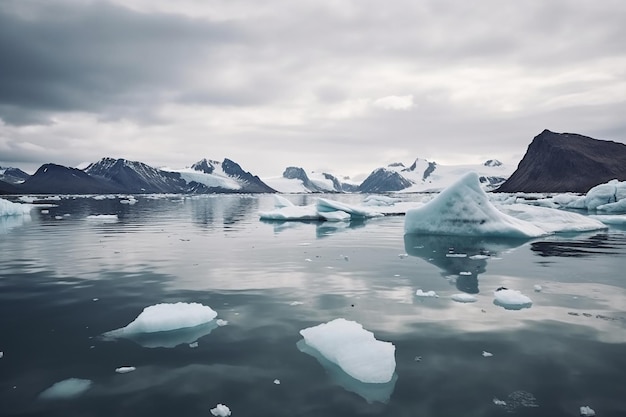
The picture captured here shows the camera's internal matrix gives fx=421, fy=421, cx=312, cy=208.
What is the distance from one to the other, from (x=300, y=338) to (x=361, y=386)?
1.74 meters

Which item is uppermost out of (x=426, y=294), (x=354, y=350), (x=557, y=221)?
(x=557, y=221)

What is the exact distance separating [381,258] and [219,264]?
544 cm

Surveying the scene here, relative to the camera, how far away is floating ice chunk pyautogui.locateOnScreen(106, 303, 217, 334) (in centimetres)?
684

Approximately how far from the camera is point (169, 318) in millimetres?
6973

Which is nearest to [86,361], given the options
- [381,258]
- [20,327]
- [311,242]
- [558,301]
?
[20,327]

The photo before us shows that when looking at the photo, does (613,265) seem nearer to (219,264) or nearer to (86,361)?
(219,264)

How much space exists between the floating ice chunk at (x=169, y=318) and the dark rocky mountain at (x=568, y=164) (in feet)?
590

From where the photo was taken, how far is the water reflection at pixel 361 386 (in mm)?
4758

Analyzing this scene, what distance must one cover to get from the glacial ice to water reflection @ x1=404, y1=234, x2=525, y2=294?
5.83m

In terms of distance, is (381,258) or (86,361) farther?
(381,258)

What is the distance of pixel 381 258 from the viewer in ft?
47.5

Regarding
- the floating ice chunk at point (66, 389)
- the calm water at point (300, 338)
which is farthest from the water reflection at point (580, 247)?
the floating ice chunk at point (66, 389)

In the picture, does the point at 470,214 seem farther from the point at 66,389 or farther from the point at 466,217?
the point at 66,389

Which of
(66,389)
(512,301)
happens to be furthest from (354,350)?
(512,301)
